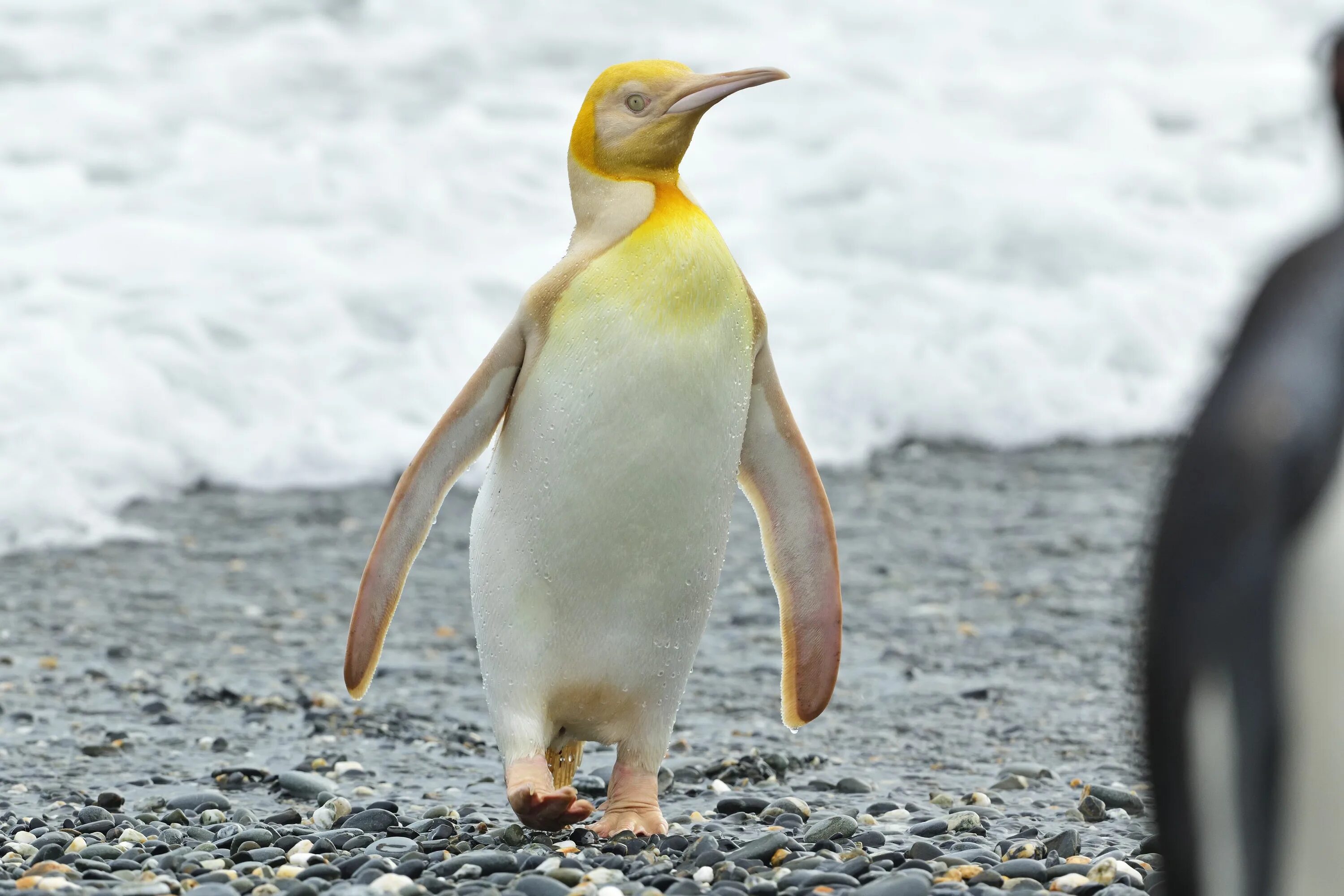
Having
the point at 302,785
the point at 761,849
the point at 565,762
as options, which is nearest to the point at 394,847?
the point at 565,762

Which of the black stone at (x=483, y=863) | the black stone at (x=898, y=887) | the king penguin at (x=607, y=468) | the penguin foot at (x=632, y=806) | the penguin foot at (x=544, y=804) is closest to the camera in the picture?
the black stone at (x=898, y=887)

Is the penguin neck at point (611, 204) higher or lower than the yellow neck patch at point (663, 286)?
higher

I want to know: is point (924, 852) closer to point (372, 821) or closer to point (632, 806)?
point (632, 806)

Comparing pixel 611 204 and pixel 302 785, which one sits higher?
pixel 611 204

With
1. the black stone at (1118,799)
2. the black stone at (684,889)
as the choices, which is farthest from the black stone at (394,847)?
the black stone at (1118,799)

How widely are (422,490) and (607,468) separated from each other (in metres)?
0.48

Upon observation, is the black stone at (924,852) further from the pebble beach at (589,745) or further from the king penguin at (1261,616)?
the king penguin at (1261,616)

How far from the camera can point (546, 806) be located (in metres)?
3.30

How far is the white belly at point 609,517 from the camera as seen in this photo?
3395mm

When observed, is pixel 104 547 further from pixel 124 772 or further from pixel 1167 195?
pixel 1167 195

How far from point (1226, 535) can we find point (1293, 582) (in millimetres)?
90

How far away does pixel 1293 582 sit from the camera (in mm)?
1884

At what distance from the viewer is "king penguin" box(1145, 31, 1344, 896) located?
1881 millimetres

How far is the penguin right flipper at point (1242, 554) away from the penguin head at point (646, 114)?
5.72ft
